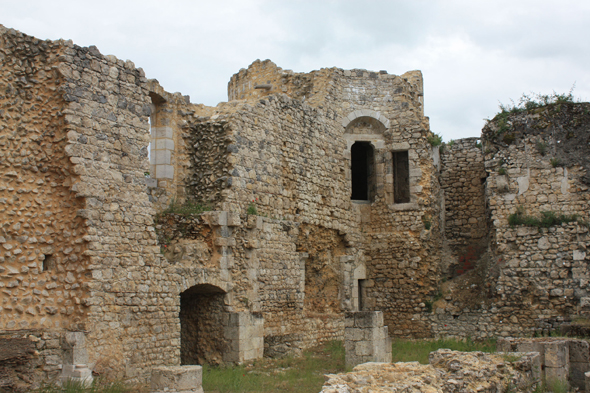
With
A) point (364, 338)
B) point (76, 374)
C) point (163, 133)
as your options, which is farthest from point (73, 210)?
point (364, 338)

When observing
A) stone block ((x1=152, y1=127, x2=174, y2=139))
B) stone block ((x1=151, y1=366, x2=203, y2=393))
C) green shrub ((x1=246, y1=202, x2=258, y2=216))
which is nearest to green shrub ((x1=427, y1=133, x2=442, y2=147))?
green shrub ((x1=246, y1=202, x2=258, y2=216))

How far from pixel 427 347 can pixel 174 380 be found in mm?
7511

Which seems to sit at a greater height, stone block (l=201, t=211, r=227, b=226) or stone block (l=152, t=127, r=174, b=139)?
stone block (l=152, t=127, r=174, b=139)

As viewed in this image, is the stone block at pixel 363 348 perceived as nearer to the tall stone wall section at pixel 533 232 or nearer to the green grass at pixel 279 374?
the green grass at pixel 279 374

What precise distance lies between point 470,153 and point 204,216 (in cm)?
957

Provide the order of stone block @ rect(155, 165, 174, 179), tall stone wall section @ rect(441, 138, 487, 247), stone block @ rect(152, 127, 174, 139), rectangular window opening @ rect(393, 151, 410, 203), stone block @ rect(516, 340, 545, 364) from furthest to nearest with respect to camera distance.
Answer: tall stone wall section @ rect(441, 138, 487, 247) → rectangular window opening @ rect(393, 151, 410, 203) → stone block @ rect(152, 127, 174, 139) → stone block @ rect(155, 165, 174, 179) → stone block @ rect(516, 340, 545, 364)

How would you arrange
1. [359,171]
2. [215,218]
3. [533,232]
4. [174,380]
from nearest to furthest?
[174,380]
[215,218]
[533,232]
[359,171]

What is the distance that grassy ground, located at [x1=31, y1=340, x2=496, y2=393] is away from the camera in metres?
9.74

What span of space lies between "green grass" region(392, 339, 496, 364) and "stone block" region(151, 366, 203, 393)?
18.1ft

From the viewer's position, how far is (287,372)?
11.6 m

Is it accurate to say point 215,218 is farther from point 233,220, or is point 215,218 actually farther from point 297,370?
point 297,370

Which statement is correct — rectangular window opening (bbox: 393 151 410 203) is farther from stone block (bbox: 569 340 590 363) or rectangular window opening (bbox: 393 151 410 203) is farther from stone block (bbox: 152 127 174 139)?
stone block (bbox: 569 340 590 363)

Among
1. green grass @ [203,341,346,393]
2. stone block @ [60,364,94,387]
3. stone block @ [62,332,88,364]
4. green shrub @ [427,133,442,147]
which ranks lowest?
green grass @ [203,341,346,393]

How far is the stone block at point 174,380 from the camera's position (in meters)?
8.29
